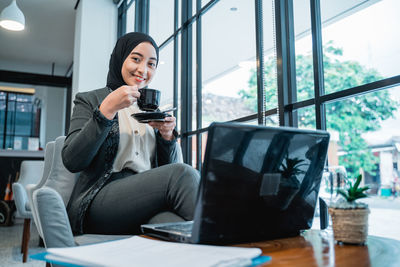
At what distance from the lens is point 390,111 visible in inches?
55.7

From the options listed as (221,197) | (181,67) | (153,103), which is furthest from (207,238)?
(181,67)

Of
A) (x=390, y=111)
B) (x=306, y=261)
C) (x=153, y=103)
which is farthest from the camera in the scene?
(x=390, y=111)

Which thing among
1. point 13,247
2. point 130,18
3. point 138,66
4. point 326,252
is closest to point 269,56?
point 138,66

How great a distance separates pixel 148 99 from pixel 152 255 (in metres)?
0.80

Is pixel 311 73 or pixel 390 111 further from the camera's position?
pixel 311 73

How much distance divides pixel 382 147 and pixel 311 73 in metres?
0.51

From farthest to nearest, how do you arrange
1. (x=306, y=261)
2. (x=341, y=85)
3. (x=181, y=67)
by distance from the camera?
1. (x=181, y=67)
2. (x=341, y=85)
3. (x=306, y=261)

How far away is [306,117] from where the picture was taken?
176 cm

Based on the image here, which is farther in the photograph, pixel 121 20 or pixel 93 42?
pixel 121 20

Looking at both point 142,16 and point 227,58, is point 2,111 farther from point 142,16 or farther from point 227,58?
point 227,58

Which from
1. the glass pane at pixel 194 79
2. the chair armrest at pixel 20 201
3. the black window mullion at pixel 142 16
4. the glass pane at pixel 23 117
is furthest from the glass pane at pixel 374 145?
the glass pane at pixel 23 117

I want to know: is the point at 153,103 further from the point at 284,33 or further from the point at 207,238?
the point at 284,33

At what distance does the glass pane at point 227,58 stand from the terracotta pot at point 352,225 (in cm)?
155

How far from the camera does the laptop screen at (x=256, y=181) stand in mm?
562
